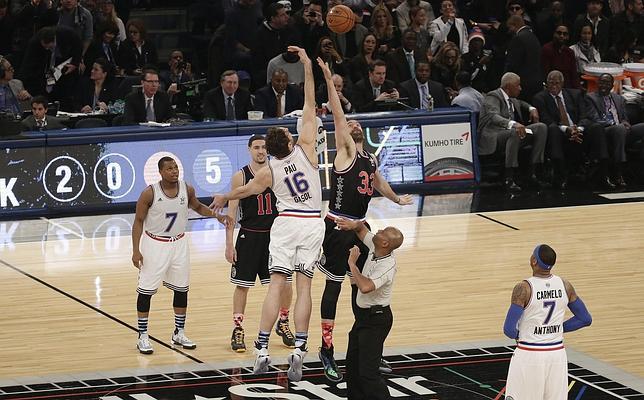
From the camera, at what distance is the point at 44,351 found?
13391mm

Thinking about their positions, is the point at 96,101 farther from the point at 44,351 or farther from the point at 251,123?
the point at 44,351

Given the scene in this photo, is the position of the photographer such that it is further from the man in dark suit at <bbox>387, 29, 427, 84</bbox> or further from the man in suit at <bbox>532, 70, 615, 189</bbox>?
the man in suit at <bbox>532, 70, 615, 189</bbox>

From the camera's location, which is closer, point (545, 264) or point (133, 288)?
point (545, 264)

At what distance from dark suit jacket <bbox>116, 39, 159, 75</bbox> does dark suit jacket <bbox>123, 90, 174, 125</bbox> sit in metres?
1.80

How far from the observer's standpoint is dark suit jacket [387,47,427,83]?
72.9 ft

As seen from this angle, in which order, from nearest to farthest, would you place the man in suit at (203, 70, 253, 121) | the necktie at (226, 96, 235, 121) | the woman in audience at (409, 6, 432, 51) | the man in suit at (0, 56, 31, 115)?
1. the man in suit at (0, 56, 31, 115)
2. the man in suit at (203, 70, 253, 121)
3. the necktie at (226, 96, 235, 121)
4. the woman in audience at (409, 6, 432, 51)

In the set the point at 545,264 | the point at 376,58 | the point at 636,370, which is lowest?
the point at 636,370

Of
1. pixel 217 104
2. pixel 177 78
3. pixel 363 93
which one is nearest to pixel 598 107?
pixel 363 93

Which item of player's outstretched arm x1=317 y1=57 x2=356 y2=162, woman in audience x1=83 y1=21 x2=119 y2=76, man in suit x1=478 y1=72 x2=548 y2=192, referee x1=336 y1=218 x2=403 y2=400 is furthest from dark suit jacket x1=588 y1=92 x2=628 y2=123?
referee x1=336 y1=218 x2=403 y2=400

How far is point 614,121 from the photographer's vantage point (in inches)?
851

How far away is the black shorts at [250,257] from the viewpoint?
1319 cm

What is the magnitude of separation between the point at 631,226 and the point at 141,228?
800 cm

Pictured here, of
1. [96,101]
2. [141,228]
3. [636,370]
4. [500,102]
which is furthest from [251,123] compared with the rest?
[636,370]

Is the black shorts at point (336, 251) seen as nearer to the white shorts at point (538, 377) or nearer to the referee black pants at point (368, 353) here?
the referee black pants at point (368, 353)
